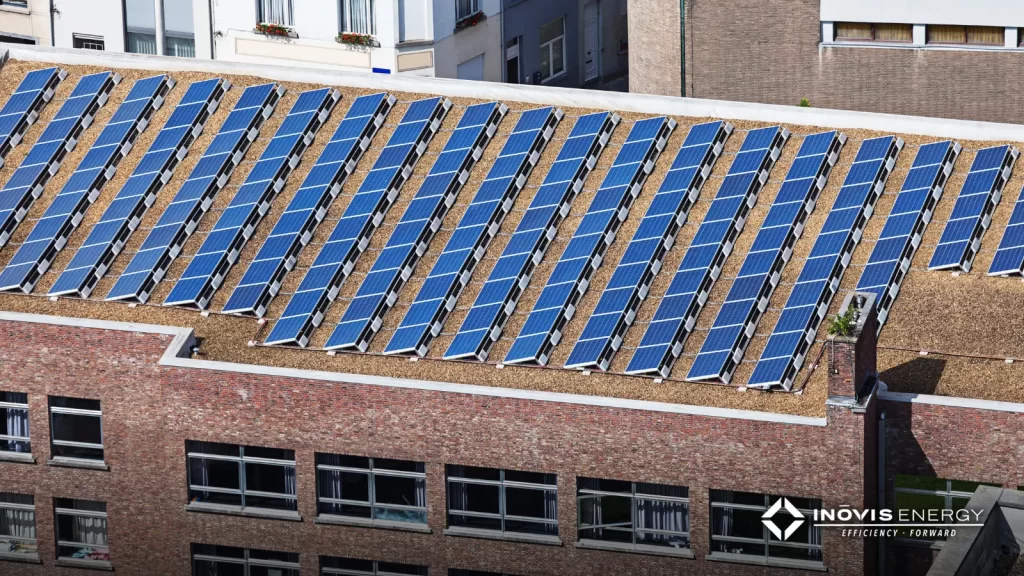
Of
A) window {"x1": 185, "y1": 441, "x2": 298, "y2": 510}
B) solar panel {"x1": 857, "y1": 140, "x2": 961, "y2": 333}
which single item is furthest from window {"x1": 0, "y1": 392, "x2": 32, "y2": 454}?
solar panel {"x1": 857, "y1": 140, "x2": 961, "y2": 333}

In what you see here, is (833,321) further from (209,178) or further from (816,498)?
(209,178)

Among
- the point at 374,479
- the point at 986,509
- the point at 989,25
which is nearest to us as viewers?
the point at 986,509

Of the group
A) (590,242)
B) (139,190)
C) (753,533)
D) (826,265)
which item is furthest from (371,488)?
(826,265)

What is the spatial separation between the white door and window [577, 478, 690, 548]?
48.0 meters

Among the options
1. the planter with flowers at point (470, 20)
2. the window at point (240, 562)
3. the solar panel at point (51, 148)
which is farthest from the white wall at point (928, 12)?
the window at point (240, 562)

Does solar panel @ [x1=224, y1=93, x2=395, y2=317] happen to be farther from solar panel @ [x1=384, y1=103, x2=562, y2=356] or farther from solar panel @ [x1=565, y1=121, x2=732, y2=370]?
solar panel @ [x1=565, y1=121, x2=732, y2=370]

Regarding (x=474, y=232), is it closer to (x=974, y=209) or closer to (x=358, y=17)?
(x=974, y=209)

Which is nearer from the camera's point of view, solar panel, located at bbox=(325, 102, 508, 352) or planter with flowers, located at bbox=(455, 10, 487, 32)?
solar panel, located at bbox=(325, 102, 508, 352)

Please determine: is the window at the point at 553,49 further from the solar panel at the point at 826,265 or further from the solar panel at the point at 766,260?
the solar panel at the point at 826,265

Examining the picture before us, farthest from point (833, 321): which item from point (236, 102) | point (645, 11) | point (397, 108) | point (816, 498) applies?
point (645, 11)

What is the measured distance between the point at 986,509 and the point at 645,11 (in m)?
35.6

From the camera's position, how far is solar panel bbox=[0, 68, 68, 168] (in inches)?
2990

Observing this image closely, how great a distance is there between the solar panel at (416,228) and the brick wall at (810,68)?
15259 millimetres

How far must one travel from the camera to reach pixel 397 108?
74.9 meters
